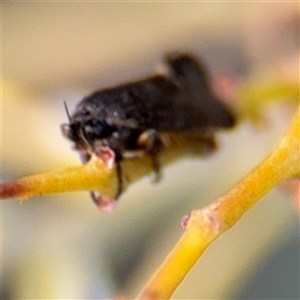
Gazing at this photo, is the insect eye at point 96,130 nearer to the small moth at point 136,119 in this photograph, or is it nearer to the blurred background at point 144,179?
the small moth at point 136,119

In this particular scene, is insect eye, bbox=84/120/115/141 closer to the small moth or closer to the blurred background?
the small moth

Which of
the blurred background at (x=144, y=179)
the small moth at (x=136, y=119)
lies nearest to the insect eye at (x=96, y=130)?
the small moth at (x=136, y=119)

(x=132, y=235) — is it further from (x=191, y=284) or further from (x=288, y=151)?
(x=288, y=151)

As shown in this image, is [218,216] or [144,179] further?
Result: [144,179]

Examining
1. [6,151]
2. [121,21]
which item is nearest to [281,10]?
[121,21]

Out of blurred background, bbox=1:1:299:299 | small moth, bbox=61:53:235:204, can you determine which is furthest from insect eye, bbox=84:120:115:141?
blurred background, bbox=1:1:299:299
